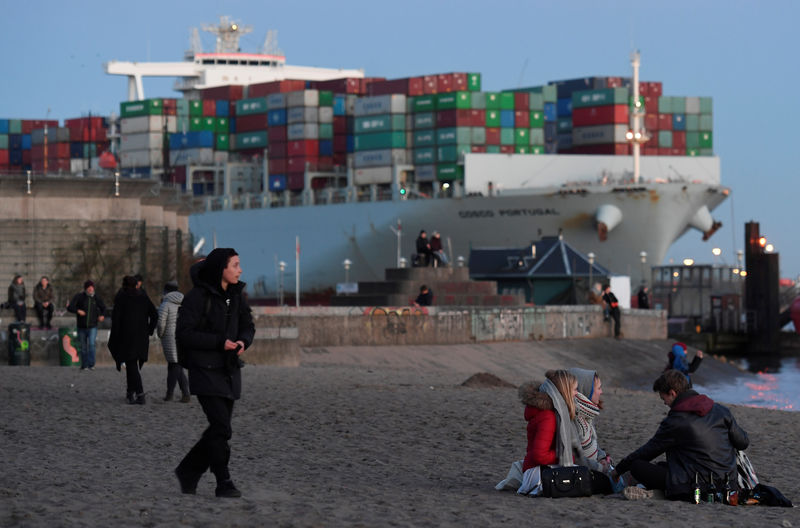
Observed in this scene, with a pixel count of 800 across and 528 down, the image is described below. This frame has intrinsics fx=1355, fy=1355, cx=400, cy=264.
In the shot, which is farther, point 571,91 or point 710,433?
point 571,91

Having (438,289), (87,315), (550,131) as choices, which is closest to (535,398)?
(87,315)

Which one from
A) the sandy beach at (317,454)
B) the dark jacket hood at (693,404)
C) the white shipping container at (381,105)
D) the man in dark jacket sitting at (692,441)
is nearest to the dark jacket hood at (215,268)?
the sandy beach at (317,454)

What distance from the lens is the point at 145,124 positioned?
277ft

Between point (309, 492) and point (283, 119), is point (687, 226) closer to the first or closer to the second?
point (283, 119)

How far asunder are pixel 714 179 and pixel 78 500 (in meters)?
66.6

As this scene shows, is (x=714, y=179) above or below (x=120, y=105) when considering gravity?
below

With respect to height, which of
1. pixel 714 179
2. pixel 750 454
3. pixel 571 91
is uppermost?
pixel 571 91

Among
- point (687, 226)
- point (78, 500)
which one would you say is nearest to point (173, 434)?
point (78, 500)

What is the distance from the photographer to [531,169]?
68500 millimetres

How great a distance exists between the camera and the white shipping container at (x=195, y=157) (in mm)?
80750

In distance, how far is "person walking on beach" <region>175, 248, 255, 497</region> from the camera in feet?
27.0

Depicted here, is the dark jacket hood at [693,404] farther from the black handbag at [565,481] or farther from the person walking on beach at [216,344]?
the person walking on beach at [216,344]

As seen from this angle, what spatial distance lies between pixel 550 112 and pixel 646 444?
64753 mm

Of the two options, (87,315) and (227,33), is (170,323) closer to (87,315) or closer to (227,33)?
(87,315)
